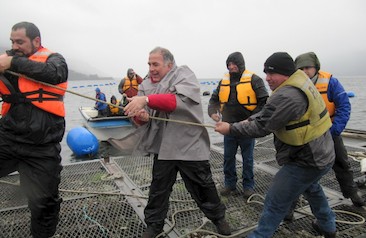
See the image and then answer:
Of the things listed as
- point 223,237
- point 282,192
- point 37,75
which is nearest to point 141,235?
point 223,237

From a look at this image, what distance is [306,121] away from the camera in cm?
265

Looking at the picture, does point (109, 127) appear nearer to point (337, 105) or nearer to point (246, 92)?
point (246, 92)

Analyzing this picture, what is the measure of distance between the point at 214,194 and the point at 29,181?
6.24 feet

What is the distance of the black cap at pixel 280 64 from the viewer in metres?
2.74

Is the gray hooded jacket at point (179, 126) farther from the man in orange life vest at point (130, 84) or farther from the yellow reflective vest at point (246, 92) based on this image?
the man in orange life vest at point (130, 84)

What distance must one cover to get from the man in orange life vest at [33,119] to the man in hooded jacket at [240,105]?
2.45 m

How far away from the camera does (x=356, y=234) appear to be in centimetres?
330

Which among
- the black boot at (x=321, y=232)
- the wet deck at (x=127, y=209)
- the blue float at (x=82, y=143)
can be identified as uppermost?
the black boot at (x=321, y=232)

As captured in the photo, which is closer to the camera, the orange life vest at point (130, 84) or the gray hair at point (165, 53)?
the gray hair at point (165, 53)

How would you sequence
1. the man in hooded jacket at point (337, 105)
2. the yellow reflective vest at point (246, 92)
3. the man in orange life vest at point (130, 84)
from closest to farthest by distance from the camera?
the man in hooded jacket at point (337, 105) → the yellow reflective vest at point (246, 92) → the man in orange life vest at point (130, 84)

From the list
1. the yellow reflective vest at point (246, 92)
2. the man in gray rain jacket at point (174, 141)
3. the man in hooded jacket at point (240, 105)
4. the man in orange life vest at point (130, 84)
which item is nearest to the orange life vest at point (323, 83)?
the man in hooded jacket at point (240, 105)

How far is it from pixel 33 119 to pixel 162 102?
48.7 inches

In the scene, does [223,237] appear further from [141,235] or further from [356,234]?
[356,234]

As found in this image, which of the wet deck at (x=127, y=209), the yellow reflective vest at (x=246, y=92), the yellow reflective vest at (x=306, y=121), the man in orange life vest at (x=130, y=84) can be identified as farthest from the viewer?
the man in orange life vest at (x=130, y=84)
